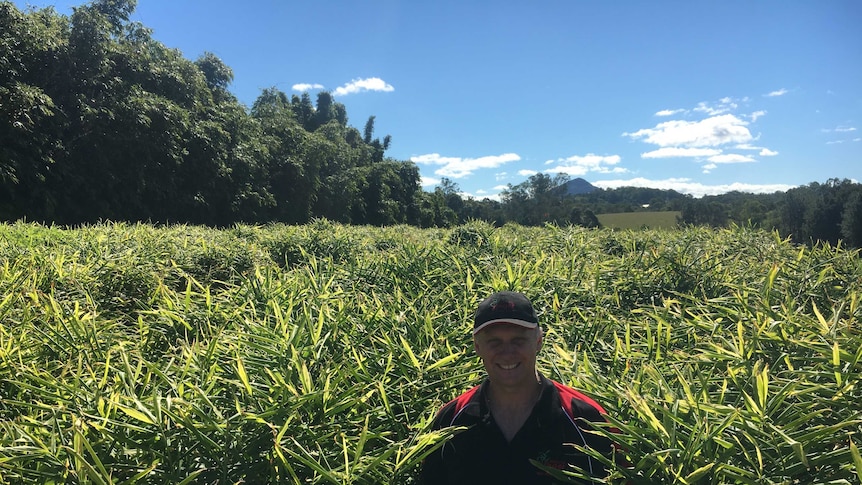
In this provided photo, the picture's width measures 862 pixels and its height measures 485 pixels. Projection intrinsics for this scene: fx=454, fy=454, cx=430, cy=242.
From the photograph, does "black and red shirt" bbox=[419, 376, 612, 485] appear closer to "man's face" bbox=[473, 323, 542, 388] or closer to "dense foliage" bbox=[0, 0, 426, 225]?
"man's face" bbox=[473, 323, 542, 388]

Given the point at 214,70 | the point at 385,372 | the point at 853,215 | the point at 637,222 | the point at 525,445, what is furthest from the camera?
the point at 853,215

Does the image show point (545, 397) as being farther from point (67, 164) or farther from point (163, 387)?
point (67, 164)

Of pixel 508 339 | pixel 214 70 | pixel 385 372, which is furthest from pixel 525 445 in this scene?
pixel 214 70

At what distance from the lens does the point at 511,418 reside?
150 centimetres

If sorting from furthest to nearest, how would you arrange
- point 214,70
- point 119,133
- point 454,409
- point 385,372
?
point 214,70 → point 119,133 → point 385,372 → point 454,409

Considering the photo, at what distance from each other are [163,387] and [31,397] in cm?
72

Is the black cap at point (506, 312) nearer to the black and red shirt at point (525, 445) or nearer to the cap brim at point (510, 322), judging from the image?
the cap brim at point (510, 322)

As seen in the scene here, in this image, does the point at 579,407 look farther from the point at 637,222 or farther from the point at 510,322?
the point at 637,222

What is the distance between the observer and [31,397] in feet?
6.63

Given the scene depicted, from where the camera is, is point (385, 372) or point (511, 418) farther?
point (385, 372)

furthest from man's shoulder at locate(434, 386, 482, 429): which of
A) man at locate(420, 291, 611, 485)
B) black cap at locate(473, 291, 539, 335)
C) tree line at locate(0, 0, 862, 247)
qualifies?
tree line at locate(0, 0, 862, 247)

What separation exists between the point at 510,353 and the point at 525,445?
0.93 ft

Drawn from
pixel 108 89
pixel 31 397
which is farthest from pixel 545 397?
pixel 108 89

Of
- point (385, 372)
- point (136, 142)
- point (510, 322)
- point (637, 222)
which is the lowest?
point (385, 372)
